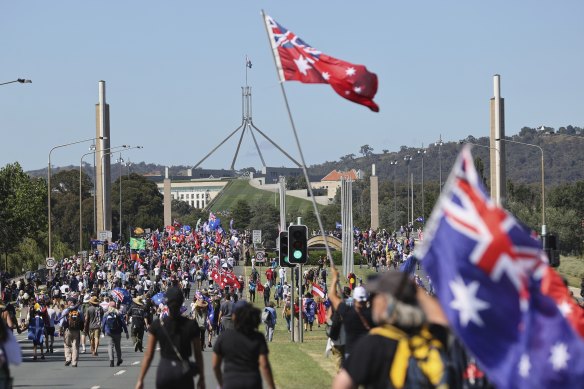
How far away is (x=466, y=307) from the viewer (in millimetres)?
6543

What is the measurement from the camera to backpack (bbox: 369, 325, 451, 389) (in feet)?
23.8

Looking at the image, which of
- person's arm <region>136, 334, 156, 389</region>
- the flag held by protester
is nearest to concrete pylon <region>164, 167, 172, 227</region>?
the flag held by protester

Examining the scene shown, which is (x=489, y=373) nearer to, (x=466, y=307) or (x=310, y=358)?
(x=466, y=307)

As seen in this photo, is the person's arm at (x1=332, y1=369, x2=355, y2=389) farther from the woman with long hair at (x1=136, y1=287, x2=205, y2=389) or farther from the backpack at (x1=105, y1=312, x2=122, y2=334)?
the backpack at (x1=105, y1=312, x2=122, y2=334)

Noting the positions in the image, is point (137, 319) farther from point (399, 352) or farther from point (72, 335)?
point (399, 352)

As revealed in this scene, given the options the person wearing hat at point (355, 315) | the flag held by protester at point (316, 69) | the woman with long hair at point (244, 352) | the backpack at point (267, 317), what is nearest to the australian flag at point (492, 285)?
the woman with long hair at point (244, 352)

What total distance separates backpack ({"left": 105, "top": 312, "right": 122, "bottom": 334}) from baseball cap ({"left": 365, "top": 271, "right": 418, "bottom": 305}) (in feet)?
64.3

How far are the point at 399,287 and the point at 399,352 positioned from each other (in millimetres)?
438

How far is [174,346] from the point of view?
11203mm

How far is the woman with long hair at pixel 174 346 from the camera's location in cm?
1100

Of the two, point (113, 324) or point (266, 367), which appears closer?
point (266, 367)

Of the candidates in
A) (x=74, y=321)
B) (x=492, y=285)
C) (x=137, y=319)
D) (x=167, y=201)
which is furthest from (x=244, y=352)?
(x=167, y=201)

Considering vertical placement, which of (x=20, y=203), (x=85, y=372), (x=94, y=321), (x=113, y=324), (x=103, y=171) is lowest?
(x=85, y=372)

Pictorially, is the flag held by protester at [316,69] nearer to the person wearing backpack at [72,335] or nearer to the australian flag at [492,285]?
the australian flag at [492,285]
